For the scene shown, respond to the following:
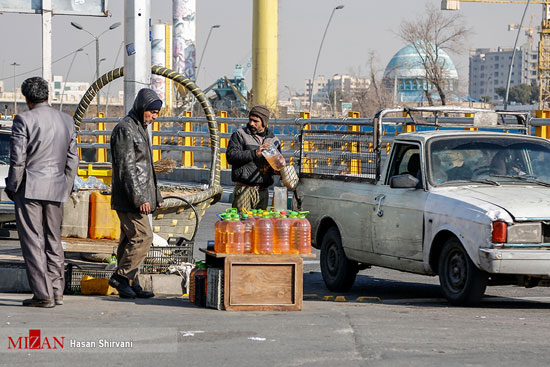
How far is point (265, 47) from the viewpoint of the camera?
6241 centimetres

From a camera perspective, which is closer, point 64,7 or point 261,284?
point 261,284

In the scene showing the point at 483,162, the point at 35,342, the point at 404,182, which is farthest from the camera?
the point at 483,162

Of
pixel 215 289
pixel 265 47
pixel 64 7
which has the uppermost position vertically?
pixel 265 47

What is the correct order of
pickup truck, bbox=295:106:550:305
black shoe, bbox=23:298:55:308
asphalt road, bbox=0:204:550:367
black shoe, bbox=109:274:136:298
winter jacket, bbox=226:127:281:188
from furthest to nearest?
winter jacket, bbox=226:127:281:188
black shoe, bbox=109:274:136:298
pickup truck, bbox=295:106:550:305
black shoe, bbox=23:298:55:308
asphalt road, bbox=0:204:550:367

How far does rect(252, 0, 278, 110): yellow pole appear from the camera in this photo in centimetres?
6169

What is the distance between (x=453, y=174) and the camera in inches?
393

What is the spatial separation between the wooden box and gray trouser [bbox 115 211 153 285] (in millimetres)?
936

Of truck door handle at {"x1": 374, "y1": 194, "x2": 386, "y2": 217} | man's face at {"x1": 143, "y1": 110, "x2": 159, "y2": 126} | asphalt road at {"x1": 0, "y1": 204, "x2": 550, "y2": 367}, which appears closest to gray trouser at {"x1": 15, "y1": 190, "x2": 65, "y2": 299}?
asphalt road at {"x1": 0, "y1": 204, "x2": 550, "y2": 367}

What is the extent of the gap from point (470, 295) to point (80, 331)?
3584 millimetres

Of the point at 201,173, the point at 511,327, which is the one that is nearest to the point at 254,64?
the point at 201,173

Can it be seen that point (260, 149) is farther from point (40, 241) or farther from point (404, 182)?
point (40, 241)

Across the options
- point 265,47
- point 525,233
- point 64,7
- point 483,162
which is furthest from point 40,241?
point 265,47

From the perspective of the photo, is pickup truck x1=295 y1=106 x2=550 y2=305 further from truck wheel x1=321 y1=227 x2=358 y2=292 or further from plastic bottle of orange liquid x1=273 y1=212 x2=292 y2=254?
plastic bottle of orange liquid x1=273 y1=212 x2=292 y2=254

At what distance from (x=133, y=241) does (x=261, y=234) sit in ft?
3.87
